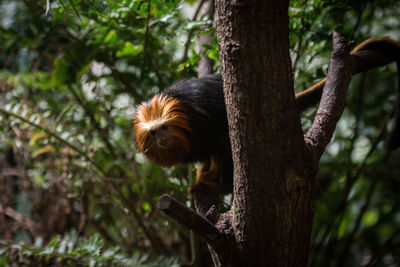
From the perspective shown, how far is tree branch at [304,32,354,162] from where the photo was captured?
4.01 ft

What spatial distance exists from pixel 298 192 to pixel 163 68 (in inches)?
50.8

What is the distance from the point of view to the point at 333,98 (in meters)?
1.27

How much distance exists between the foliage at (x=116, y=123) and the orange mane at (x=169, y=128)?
0.49 feet

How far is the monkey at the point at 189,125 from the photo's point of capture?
1737mm

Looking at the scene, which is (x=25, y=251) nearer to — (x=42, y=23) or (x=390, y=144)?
(x=42, y=23)

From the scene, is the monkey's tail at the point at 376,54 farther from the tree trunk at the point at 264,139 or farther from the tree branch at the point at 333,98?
the tree trunk at the point at 264,139

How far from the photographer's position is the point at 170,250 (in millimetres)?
2424

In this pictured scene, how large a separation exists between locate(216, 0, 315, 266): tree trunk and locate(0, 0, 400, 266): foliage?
65 cm

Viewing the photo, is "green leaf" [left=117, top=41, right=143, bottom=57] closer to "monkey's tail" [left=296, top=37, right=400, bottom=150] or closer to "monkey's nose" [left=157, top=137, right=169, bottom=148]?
"monkey's nose" [left=157, top=137, right=169, bottom=148]

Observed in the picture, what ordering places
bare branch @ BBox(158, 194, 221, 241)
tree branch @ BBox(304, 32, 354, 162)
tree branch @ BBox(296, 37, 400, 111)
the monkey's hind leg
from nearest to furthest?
1. bare branch @ BBox(158, 194, 221, 241)
2. tree branch @ BBox(304, 32, 354, 162)
3. tree branch @ BBox(296, 37, 400, 111)
4. the monkey's hind leg

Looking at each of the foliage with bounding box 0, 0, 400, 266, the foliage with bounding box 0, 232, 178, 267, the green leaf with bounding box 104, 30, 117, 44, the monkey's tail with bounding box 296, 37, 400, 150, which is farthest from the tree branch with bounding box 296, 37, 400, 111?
the foliage with bounding box 0, 232, 178, 267

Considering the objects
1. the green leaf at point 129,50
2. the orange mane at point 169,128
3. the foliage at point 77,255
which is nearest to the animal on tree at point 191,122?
the orange mane at point 169,128

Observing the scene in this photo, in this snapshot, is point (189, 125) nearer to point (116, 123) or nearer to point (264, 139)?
point (264, 139)

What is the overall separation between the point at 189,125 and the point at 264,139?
817 millimetres
